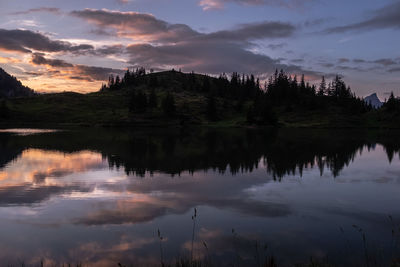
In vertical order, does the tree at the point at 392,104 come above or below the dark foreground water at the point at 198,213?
above

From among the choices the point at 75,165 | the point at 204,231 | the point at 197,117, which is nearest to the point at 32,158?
the point at 75,165

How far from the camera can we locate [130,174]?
99.4 feet

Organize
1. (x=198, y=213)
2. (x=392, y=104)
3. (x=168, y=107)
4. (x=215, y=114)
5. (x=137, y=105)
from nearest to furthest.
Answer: (x=198, y=213) → (x=392, y=104) → (x=168, y=107) → (x=137, y=105) → (x=215, y=114)

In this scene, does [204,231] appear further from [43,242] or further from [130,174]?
[130,174]

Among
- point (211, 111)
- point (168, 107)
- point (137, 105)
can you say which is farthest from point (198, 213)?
point (211, 111)

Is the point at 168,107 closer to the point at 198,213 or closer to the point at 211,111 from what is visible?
the point at 211,111

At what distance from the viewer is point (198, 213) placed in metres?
18.4

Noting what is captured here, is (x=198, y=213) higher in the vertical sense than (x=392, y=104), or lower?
lower

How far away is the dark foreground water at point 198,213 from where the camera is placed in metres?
12.7

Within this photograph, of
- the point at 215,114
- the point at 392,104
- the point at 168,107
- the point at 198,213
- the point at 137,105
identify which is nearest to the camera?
the point at 198,213

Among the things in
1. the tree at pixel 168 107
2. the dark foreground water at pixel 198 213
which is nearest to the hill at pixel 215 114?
the tree at pixel 168 107

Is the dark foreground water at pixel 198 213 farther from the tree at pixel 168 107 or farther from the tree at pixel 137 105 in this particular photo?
the tree at pixel 137 105

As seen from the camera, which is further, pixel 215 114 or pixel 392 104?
pixel 215 114

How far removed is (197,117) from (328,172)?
147 metres
